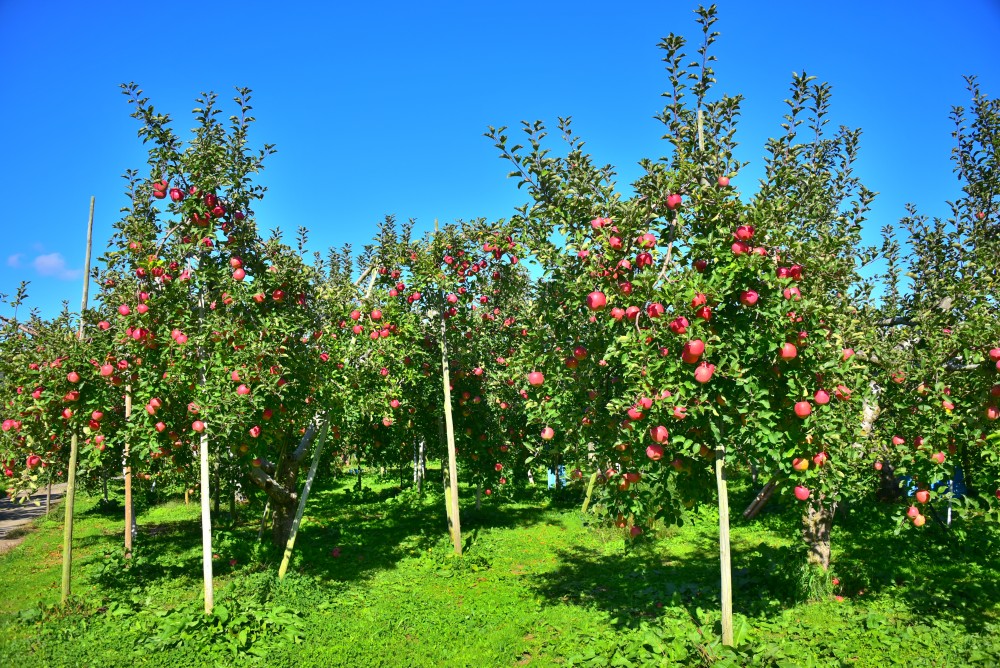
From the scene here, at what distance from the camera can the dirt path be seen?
13.8 m

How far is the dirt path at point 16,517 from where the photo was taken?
45.4 ft

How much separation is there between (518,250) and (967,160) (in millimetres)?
6690

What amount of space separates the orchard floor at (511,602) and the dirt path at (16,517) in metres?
1.85

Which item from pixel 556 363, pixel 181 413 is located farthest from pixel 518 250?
pixel 181 413

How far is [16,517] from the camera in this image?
1773 cm

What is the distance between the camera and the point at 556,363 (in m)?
6.32

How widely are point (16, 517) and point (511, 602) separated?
1747cm

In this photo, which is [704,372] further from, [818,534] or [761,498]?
[761,498]

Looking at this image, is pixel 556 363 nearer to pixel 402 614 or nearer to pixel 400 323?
pixel 402 614

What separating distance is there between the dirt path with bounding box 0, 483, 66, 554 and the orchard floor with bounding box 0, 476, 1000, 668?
1849 millimetres

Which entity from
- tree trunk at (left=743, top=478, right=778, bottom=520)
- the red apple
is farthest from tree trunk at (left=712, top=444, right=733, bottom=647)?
tree trunk at (left=743, top=478, right=778, bottom=520)

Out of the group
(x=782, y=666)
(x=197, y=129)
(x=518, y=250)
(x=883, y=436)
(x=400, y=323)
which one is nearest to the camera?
(x=782, y=666)

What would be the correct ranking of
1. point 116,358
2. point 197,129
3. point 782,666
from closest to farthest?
point 782,666
point 197,129
point 116,358

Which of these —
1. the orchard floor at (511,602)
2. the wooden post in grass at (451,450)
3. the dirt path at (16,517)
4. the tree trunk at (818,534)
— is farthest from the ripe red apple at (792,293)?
the dirt path at (16,517)
